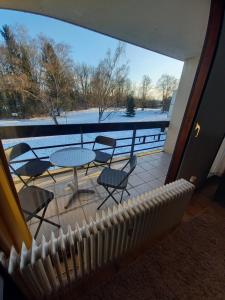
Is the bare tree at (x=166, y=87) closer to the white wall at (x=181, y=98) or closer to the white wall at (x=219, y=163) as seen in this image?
the white wall at (x=181, y=98)

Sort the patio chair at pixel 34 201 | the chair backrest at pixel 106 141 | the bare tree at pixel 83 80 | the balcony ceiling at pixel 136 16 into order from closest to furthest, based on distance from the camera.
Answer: the patio chair at pixel 34 201, the balcony ceiling at pixel 136 16, the bare tree at pixel 83 80, the chair backrest at pixel 106 141

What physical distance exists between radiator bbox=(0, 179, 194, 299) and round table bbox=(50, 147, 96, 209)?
67 cm

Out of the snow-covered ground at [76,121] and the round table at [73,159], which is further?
the snow-covered ground at [76,121]

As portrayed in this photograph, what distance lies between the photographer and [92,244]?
84 cm

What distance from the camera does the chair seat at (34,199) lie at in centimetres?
115

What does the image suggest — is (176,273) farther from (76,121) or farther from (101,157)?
(76,121)

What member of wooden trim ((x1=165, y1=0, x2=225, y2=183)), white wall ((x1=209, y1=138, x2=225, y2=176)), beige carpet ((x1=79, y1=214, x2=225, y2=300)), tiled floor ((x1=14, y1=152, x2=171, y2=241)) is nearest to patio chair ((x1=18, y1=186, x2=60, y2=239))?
tiled floor ((x1=14, y1=152, x2=171, y2=241))

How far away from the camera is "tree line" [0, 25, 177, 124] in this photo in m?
1.50

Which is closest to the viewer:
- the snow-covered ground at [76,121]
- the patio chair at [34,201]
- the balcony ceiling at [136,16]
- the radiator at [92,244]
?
the radiator at [92,244]

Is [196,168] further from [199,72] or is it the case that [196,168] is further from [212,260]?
[199,72]

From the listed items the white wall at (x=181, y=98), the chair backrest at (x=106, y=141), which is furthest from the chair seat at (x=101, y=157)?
the white wall at (x=181, y=98)

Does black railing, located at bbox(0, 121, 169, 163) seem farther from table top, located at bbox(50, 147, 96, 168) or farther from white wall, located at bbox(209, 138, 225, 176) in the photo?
white wall, located at bbox(209, 138, 225, 176)

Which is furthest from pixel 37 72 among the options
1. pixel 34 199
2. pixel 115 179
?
pixel 115 179

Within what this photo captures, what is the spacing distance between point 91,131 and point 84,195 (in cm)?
94
